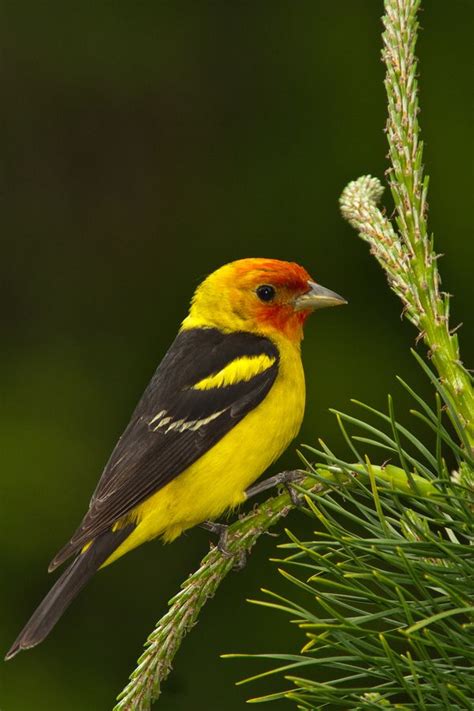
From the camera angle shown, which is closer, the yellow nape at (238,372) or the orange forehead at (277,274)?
the yellow nape at (238,372)

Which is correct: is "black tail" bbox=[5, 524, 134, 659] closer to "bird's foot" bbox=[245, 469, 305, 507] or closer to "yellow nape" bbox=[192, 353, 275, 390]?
"bird's foot" bbox=[245, 469, 305, 507]

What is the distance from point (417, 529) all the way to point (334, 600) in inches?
6.6

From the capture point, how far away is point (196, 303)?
12.1 feet

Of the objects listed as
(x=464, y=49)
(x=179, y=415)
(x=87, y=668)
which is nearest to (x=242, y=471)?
(x=179, y=415)

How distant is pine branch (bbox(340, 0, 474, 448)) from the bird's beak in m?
1.45

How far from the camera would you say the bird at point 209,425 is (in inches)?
121

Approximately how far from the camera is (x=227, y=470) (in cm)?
309

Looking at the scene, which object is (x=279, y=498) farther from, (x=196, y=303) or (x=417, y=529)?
(x=196, y=303)

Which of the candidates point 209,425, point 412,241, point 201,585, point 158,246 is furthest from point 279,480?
point 158,246

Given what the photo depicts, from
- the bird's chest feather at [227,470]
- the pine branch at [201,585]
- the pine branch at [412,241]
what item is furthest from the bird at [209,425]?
the pine branch at [412,241]

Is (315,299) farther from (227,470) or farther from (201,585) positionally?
(201,585)

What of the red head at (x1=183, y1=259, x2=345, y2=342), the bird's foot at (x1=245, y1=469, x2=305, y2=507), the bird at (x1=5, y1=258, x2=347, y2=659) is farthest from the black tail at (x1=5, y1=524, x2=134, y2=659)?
the red head at (x1=183, y1=259, x2=345, y2=342)

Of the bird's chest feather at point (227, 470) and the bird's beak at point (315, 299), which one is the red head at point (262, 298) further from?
the bird's chest feather at point (227, 470)

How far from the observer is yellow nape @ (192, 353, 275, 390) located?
3.27 metres
